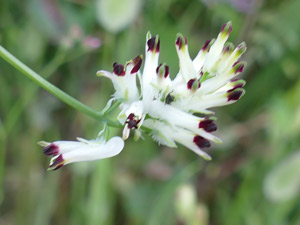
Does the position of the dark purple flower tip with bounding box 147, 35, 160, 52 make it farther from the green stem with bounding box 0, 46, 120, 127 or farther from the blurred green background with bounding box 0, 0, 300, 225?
the blurred green background with bounding box 0, 0, 300, 225

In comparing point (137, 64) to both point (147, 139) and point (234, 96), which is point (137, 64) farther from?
point (147, 139)

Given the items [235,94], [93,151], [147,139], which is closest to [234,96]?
[235,94]

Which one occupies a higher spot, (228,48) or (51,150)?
(228,48)

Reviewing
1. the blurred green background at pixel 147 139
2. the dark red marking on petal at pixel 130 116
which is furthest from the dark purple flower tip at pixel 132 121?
the blurred green background at pixel 147 139

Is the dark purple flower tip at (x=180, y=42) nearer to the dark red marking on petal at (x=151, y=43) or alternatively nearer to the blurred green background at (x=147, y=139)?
the dark red marking on petal at (x=151, y=43)

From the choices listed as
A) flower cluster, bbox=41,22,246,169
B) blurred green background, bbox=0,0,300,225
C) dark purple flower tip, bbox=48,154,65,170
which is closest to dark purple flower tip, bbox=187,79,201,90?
flower cluster, bbox=41,22,246,169

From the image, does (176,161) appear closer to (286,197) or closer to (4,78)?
(286,197)
